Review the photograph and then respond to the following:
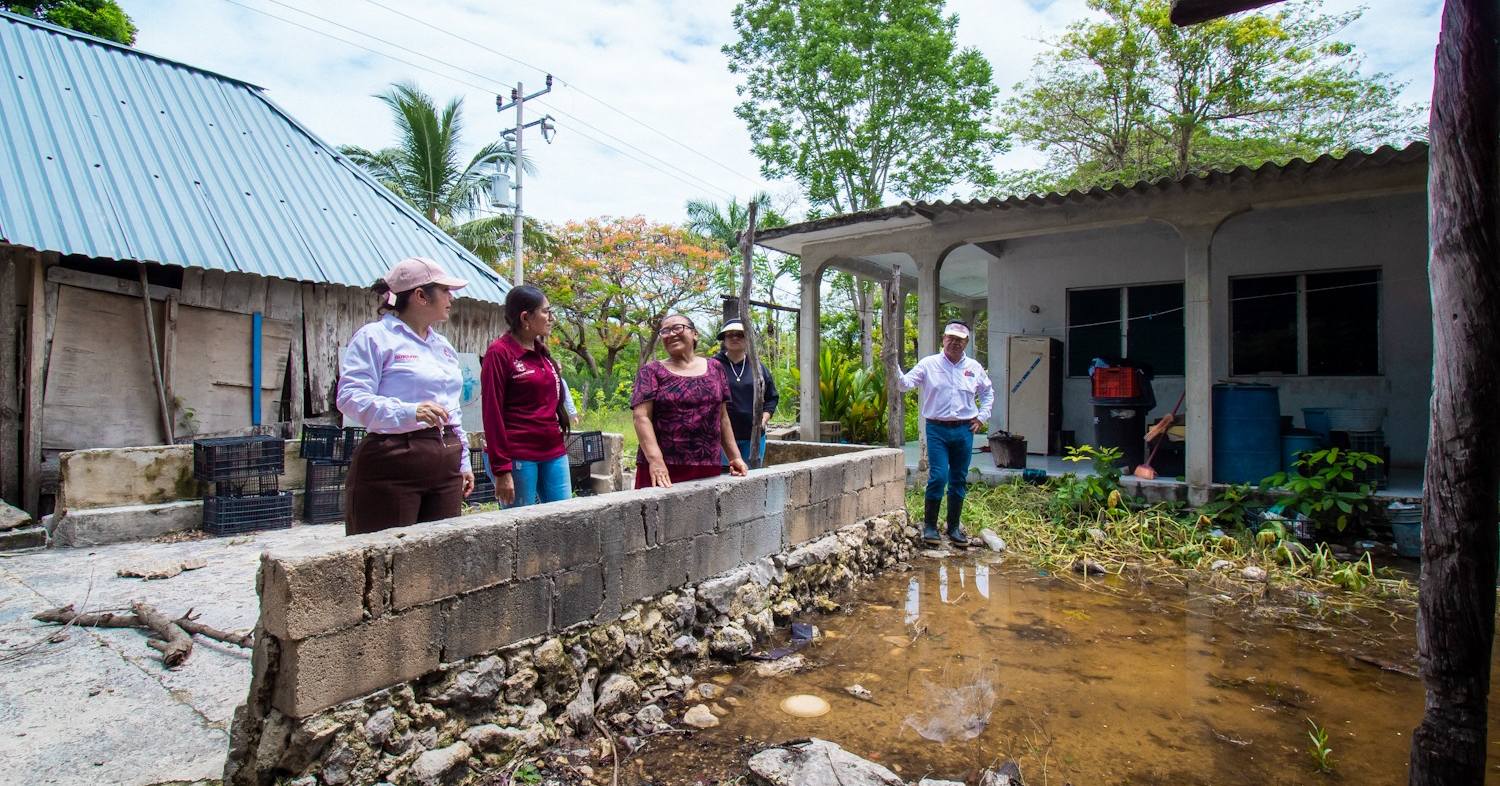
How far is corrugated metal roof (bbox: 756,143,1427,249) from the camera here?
238 inches

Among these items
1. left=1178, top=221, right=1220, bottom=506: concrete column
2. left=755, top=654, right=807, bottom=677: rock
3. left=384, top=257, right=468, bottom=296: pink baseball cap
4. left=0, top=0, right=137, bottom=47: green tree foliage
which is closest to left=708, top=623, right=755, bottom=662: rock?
left=755, top=654, right=807, bottom=677: rock

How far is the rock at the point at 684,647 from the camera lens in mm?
3748

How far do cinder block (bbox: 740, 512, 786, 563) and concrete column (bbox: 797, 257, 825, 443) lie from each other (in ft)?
16.6

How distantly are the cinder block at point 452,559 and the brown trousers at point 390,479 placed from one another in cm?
25

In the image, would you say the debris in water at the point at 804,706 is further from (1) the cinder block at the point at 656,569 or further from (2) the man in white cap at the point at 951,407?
(2) the man in white cap at the point at 951,407

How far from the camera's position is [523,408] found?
3816 mm

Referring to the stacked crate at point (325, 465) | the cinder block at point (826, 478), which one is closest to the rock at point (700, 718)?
the cinder block at point (826, 478)

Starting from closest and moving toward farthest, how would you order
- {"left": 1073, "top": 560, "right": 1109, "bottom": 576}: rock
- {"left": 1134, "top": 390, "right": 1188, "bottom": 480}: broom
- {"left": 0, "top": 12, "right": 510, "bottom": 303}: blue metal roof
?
{"left": 1073, "top": 560, "right": 1109, "bottom": 576}: rock
{"left": 0, "top": 12, "right": 510, "bottom": 303}: blue metal roof
{"left": 1134, "top": 390, "right": 1188, "bottom": 480}: broom

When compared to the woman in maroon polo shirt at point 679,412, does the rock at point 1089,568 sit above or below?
below

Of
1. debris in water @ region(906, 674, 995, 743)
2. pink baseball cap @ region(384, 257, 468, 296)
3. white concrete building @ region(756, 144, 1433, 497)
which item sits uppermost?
white concrete building @ region(756, 144, 1433, 497)

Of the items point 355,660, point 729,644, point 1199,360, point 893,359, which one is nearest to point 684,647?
point 729,644

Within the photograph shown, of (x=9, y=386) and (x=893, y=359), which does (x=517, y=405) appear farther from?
(x=9, y=386)

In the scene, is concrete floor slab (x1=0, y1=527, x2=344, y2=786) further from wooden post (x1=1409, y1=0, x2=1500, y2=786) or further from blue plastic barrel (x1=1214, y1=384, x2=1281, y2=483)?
blue plastic barrel (x1=1214, y1=384, x2=1281, y2=483)

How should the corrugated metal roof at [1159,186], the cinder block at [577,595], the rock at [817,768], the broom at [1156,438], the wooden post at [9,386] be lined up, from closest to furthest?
1. the rock at [817,768]
2. the cinder block at [577,595]
3. the corrugated metal roof at [1159,186]
4. the wooden post at [9,386]
5. the broom at [1156,438]
